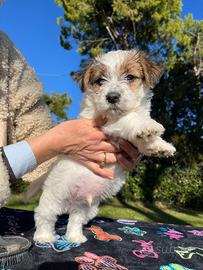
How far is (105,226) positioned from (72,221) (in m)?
0.60

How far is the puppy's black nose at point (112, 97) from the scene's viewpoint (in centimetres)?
364

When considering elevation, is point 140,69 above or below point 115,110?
above

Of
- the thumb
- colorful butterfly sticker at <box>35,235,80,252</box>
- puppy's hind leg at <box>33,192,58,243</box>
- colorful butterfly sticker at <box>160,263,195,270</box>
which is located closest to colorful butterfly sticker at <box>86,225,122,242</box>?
colorful butterfly sticker at <box>35,235,80,252</box>

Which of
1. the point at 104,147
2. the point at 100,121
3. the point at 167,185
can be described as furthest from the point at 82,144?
the point at 167,185

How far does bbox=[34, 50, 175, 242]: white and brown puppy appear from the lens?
11.6 ft

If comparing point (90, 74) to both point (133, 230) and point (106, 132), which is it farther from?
point (133, 230)

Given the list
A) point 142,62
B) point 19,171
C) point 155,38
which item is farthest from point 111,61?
point 155,38

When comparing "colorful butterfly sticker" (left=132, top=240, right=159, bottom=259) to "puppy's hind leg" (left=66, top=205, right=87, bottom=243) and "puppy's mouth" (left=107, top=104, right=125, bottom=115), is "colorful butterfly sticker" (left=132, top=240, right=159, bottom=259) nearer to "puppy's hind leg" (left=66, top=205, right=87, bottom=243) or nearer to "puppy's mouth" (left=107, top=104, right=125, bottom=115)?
"puppy's hind leg" (left=66, top=205, right=87, bottom=243)

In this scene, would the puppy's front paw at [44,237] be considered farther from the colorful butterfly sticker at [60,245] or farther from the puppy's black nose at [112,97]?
the puppy's black nose at [112,97]

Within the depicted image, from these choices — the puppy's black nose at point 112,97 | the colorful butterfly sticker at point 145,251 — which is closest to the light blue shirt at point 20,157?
the puppy's black nose at point 112,97

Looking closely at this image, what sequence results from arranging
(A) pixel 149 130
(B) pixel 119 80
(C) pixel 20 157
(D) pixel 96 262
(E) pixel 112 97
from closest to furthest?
(D) pixel 96 262 → (C) pixel 20 157 → (A) pixel 149 130 → (E) pixel 112 97 → (B) pixel 119 80

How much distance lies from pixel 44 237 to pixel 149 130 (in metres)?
1.18

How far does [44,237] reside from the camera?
3539 mm

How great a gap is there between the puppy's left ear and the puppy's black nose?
1.58 feet
